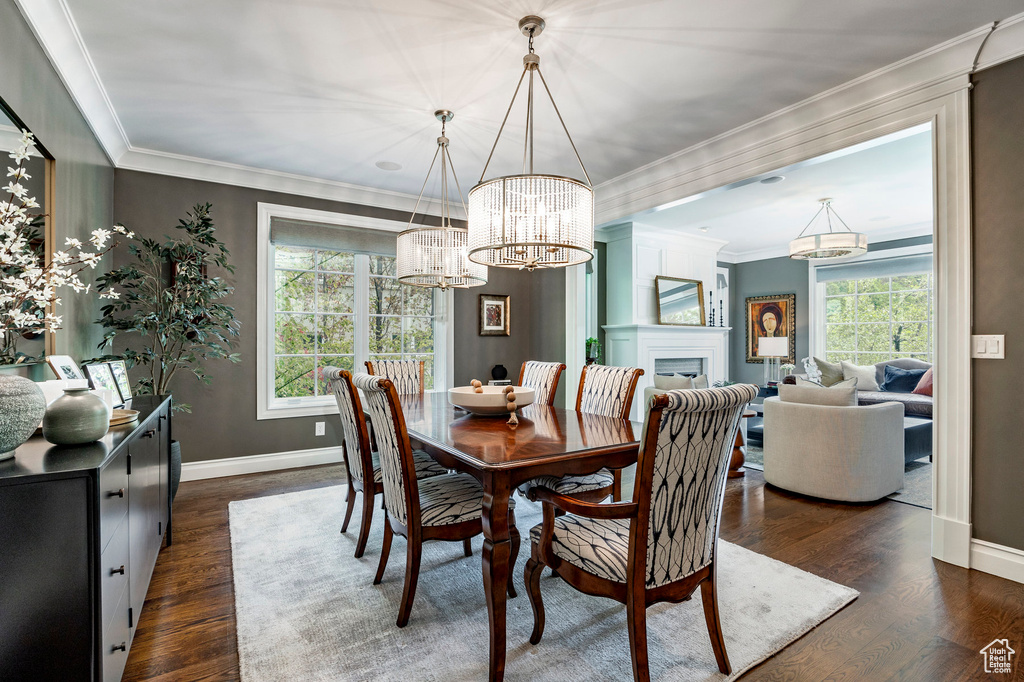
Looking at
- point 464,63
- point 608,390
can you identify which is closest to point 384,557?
point 608,390

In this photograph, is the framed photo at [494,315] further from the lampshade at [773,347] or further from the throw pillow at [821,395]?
the lampshade at [773,347]

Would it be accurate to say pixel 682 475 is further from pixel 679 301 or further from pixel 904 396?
pixel 904 396

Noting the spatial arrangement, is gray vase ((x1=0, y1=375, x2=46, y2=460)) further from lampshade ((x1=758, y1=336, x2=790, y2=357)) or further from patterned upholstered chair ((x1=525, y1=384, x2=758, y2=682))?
lampshade ((x1=758, y1=336, x2=790, y2=357))

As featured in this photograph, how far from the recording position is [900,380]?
6016 millimetres

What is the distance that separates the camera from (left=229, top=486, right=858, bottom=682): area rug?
1.70 m

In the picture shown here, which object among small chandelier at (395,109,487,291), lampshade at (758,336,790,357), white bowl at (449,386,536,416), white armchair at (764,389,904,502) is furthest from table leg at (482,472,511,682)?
lampshade at (758,336,790,357)

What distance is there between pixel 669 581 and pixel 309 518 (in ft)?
7.67

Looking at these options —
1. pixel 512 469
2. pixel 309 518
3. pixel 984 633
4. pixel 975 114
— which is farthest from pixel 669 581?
pixel 975 114

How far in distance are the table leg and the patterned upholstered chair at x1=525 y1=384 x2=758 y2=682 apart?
0.43 feet

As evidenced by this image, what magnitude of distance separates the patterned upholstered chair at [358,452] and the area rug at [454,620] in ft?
0.82

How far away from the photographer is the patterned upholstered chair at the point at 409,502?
1.89m

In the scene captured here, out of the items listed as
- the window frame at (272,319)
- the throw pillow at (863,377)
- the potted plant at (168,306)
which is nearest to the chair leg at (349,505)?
the potted plant at (168,306)

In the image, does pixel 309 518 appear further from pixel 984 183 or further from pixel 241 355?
pixel 984 183

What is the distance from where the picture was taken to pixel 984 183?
2422mm
